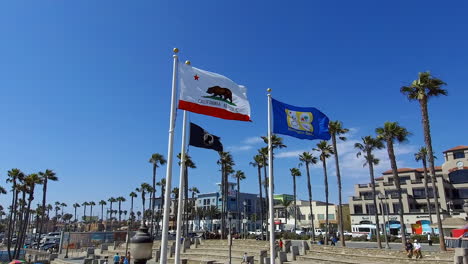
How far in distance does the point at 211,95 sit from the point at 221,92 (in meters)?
0.50

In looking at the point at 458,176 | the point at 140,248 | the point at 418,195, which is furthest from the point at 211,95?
the point at 458,176

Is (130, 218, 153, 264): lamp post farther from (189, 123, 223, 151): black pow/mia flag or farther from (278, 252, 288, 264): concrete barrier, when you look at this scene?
(278, 252, 288, 264): concrete barrier

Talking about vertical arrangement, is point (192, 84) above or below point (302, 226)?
above

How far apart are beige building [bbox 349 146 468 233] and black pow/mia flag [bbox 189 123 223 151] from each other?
5961 centimetres

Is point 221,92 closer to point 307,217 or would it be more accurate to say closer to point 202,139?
point 202,139

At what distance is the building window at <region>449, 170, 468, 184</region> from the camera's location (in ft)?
237

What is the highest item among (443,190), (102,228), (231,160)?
(231,160)

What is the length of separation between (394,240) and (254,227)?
6528 cm

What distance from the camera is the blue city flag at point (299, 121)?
1555 centimetres

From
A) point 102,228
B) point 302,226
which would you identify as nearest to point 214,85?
point 302,226

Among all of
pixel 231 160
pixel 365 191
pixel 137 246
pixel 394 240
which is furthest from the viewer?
pixel 365 191

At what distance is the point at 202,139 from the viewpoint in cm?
1327

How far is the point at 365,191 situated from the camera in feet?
262

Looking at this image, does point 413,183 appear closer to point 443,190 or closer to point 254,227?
point 443,190
